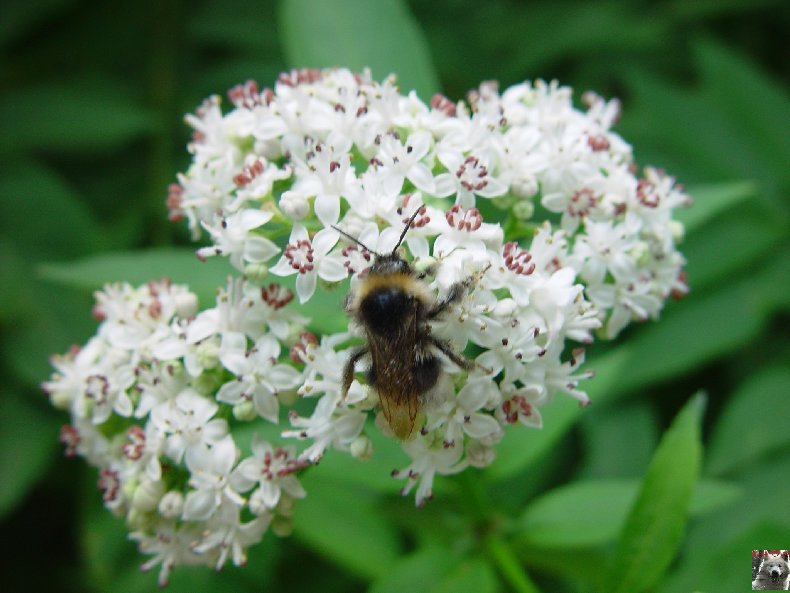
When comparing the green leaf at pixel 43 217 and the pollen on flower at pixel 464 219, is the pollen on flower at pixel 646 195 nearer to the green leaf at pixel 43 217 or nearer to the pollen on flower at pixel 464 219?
the pollen on flower at pixel 464 219

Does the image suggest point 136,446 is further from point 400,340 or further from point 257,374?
point 400,340

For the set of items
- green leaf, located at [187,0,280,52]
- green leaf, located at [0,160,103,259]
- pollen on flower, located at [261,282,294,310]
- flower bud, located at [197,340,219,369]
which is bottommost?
flower bud, located at [197,340,219,369]

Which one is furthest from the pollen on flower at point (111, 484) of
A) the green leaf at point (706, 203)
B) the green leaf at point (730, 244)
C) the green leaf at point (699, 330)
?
the green leaf at point (730, 244)

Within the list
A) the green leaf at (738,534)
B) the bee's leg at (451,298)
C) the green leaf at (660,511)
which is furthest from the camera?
the green leaf at (738,534)

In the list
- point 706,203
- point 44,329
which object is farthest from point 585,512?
point 44,329

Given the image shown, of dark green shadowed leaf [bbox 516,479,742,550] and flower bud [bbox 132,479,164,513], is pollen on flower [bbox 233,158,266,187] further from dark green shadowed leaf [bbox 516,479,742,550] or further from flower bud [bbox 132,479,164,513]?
dark green shadowed leaf [bbox 516,479,742,550]

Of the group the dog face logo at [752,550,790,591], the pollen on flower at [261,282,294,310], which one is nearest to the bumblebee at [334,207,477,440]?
the pollen on flower at [261,282,294,310]
